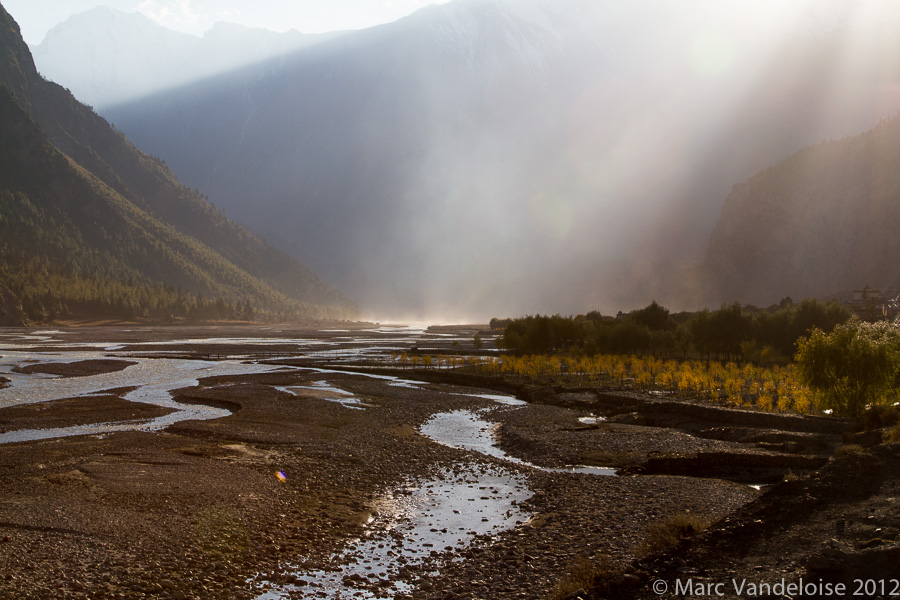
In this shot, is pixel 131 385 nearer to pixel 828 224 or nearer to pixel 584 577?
pixel 584 577

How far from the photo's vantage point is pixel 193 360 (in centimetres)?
9000

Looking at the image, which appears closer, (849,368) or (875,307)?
(849,368)

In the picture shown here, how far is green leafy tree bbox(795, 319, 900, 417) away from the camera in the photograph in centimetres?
3828

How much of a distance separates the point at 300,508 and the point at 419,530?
4547 millimetres

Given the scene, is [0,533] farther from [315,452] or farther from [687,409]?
[687,409]

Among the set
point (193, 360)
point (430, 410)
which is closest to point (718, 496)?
point (430, 410)

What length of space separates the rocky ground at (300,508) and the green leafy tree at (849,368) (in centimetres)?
882

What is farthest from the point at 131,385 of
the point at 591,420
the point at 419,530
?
the point at 419,530

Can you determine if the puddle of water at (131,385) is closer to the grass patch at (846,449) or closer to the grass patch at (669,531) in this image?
the grass patch at (669,531)

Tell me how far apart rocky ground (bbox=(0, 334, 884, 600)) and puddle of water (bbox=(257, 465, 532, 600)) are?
1.42 feet

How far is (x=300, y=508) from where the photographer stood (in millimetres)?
22688

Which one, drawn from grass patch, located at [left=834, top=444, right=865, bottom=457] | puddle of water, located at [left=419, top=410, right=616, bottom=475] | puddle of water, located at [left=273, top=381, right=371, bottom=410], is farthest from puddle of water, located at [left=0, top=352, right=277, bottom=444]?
grass patch, located at [left=834, top=444, right=865, bottom=457]

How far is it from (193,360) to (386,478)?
7056 cm

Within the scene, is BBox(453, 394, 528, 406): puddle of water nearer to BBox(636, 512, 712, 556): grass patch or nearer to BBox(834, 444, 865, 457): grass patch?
BBox(834, 444, 865, 457): grass patch
